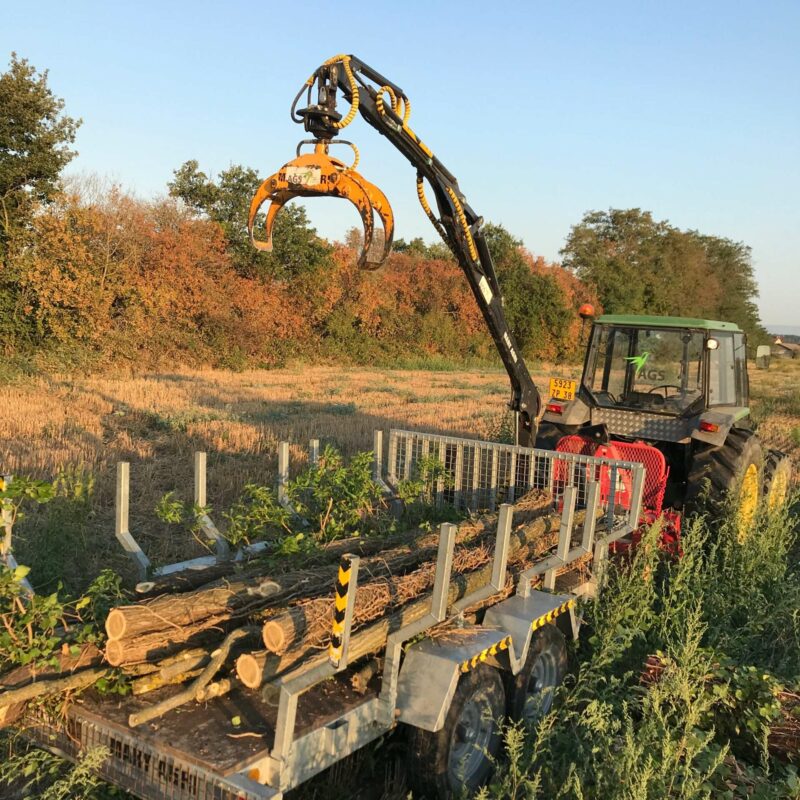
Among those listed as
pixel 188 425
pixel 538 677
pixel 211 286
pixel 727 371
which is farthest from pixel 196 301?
pixel 538 677

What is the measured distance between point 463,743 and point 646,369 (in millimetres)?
4536

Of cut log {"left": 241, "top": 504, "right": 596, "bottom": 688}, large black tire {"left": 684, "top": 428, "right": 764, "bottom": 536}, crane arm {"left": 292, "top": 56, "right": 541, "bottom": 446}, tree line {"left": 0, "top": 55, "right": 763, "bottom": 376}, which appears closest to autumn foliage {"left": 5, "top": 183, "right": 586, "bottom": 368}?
tree line {"left": 0, "top": 55, "right": 763, "bottom": 376}

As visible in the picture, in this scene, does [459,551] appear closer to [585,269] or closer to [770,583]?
[770,583]

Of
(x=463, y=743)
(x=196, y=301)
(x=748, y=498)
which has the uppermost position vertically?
(x=196, y=301)

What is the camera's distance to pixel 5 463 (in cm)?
862

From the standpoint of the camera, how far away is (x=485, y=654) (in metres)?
3.36

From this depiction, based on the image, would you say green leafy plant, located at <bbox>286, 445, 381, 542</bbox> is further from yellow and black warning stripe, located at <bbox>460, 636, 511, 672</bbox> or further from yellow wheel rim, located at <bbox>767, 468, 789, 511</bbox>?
yellow wheel rim, located at <bbox>767, 468, 789, 511</bbox>

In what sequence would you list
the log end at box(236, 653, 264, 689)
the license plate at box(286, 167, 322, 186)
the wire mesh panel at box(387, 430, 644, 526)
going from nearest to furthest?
1. the log end at box(236, 653, 264, 689)
2. the license plate at box(286, 167, 322, 186)
3. the wire mesh panel at box(387, 430, 644, 526)

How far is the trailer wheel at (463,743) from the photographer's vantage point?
10.5 feet

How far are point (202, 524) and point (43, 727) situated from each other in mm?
1881

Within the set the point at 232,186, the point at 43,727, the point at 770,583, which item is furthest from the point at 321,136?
the point at 232,186

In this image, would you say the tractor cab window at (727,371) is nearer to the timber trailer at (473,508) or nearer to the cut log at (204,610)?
the timber trailer at (473,508)

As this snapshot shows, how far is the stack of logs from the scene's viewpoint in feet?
9.82

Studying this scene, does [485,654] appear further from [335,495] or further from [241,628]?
[335,495]
